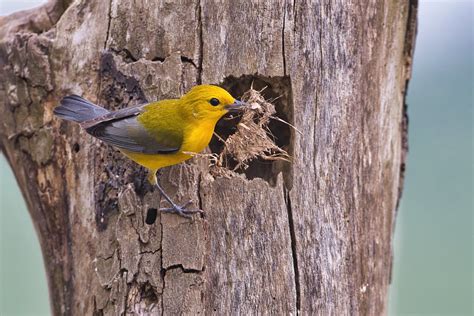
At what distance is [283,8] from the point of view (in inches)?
146

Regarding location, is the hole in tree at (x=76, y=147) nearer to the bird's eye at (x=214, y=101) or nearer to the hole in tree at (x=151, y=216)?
the hole in tree at (x=151, y=216)

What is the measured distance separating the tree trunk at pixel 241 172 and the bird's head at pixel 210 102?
16 centimetres

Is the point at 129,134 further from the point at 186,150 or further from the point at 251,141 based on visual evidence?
the point at 251,141

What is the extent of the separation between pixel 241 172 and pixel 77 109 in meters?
1.00

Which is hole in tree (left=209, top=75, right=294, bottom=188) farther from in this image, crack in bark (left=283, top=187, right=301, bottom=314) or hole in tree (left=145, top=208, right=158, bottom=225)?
hole in tree (left=145, top=208, right=158, bottom=225)

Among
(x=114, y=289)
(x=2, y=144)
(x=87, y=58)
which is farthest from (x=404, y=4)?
(x=2, y=144)

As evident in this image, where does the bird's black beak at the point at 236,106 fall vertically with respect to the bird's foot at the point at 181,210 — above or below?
above

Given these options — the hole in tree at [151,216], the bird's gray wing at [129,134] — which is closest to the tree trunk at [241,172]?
the hole in tree at [151,216]

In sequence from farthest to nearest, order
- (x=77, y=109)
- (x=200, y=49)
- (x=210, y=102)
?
(x=77, y=109)
(x=200, y=49)
(x=210, y=102)

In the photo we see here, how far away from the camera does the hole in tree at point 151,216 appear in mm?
3711

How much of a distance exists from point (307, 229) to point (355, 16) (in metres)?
1.20

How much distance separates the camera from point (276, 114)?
12.6ft

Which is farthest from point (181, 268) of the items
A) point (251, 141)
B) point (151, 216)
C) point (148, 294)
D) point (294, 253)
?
point (251, 141)

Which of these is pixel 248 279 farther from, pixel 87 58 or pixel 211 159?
pixel 87 58
